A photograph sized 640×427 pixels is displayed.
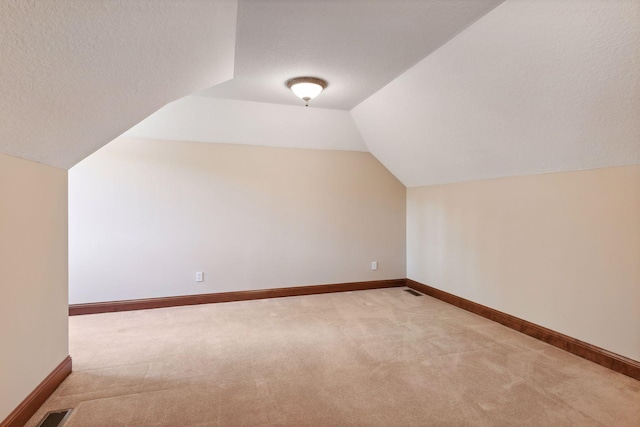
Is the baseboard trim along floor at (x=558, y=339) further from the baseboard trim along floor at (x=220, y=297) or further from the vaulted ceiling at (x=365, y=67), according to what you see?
the vaulted ceiling at (x=365, y=67)

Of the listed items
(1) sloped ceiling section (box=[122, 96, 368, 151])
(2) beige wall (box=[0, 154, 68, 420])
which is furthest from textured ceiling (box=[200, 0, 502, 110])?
(2) beige wall (box=[0, 154, 68, 420])

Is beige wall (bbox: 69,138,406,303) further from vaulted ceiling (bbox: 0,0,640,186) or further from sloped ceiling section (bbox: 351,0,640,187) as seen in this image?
sloped ceiling section (bbox: 351,0,640,187)

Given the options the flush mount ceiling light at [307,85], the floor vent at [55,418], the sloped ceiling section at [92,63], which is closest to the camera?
the sloped ceiling section at [92,63]

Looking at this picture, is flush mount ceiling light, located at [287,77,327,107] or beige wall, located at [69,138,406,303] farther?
beige wall, located at [69,138,406,303]

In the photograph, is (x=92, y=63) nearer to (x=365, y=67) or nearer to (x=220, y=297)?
(x=365, y=67)

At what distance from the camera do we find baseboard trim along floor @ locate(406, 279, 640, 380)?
227 cm

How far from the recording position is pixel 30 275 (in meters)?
1.85

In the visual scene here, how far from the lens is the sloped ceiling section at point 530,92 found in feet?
5.79

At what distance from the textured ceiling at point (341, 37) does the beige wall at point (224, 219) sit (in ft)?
4.37

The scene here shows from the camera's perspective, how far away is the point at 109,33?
1.40 meters

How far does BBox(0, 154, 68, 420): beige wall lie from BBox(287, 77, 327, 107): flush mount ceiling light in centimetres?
192

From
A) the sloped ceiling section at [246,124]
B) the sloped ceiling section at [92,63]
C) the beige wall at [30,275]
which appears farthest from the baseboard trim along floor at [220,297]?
the sloped ceiling section at [92,63]

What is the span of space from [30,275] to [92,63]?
1274 mm

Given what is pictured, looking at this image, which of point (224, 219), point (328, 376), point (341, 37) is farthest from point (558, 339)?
point (224, 219)
